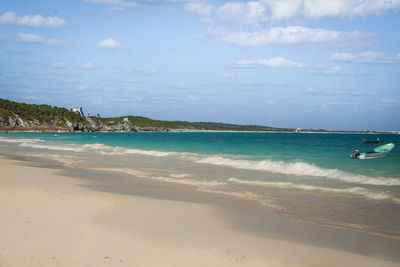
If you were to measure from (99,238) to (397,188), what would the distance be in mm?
14098

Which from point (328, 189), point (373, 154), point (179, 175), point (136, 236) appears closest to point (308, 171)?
point (328, 189)

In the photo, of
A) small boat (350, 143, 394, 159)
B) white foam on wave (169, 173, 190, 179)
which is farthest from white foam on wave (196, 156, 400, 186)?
small boat (350, 143, 394, 159)

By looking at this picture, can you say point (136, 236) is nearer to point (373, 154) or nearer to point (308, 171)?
point (308, 171)

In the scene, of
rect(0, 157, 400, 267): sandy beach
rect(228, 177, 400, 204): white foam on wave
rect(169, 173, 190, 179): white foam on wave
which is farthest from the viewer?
rect(169, 173, 190, 179): white foam on wave

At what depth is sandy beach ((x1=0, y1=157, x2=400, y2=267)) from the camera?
6078 millimetres

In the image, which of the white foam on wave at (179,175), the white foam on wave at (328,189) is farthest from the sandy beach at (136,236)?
the white foam on wave at (179,175)

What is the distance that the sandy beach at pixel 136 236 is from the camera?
608cm

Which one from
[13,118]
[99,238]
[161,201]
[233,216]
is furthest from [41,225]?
[13,118]

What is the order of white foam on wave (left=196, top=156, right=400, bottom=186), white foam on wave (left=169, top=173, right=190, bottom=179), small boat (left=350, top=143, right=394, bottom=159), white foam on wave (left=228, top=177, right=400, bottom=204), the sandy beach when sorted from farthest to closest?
small boat (left=350, top=143, right=394, bottom=159), white foam on wave (left=169, top=173, right=190, bottom=179), white foam on wave (left=196, top=156, right=400, bottom=186), white foam on wave (left=228, top=177, right=400, bottom=204), the sandy beach

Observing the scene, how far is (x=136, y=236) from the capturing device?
7387 millimetres

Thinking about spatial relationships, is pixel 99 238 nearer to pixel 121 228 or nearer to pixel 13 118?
pixel 121 228

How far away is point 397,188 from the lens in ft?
50.2

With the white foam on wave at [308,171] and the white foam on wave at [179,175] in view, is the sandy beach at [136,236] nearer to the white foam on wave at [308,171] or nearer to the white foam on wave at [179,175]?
the white foam on wave at [179,175]

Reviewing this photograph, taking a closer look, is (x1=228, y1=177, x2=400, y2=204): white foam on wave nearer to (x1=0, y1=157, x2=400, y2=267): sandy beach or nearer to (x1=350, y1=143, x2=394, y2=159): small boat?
(x1=0, y1=157, x2=400, y2=267): sandy beach
